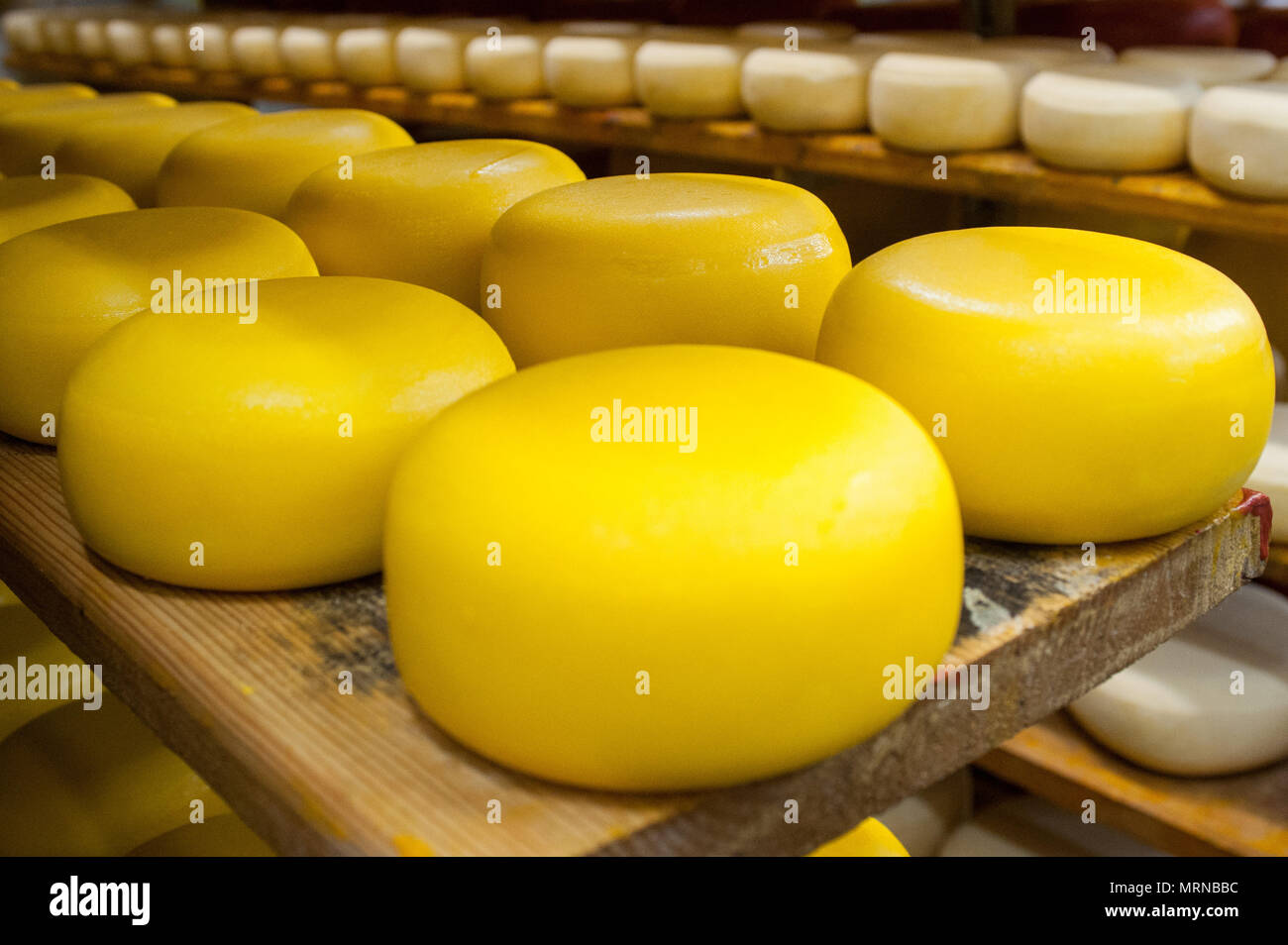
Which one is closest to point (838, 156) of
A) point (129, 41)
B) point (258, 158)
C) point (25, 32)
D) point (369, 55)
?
point (258, 158)

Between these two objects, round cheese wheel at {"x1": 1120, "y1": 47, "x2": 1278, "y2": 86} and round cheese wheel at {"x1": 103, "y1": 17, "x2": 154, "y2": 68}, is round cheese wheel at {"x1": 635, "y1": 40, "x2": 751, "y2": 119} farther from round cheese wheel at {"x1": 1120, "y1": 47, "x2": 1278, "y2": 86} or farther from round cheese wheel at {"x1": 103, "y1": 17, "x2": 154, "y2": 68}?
round cheese wheel at {"x1": 103, "y1": 17, "x2": 154, "y2": 68}

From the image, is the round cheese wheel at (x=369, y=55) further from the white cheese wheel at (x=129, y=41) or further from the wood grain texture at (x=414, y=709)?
the wood grain texture at (x=414, y=709)

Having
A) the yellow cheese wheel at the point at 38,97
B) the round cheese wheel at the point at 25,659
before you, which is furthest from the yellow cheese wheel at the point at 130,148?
the round cheese wheel at the point at 25,659

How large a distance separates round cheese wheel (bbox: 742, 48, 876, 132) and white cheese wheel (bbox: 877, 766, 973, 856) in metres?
0.84

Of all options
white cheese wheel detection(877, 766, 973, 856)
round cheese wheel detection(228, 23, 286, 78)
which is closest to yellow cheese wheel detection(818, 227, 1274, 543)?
white cheese wheel detection(877, 766, 973, 856)

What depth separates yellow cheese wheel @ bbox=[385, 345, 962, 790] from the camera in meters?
0.42

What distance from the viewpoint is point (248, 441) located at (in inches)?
21.7

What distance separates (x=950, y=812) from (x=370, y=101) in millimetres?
1723

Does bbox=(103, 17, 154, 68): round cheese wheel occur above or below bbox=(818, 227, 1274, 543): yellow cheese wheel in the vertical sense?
above

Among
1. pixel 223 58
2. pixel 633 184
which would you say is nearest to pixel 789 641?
pixel 633 184

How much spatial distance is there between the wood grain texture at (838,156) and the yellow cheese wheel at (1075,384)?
2.22 ft

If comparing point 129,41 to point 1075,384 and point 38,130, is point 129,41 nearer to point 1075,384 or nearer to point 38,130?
point 38,130

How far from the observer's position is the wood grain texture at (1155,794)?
132 cm

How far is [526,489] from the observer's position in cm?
45
